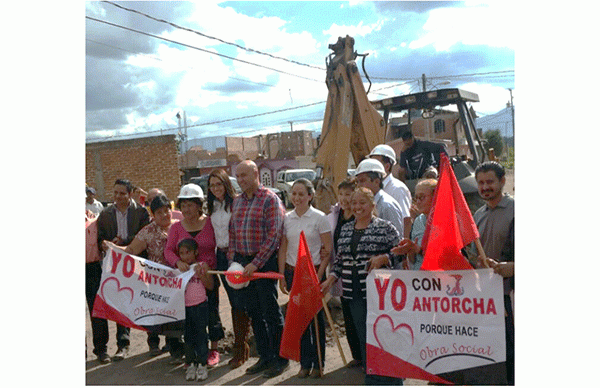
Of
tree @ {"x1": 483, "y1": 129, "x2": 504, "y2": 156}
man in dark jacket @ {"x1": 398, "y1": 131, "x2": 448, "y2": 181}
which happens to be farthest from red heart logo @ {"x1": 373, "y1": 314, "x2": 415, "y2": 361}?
tree @ {"x1": 483, "y1": 129, "x2": 504, "y2": 156}

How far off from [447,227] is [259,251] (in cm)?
176

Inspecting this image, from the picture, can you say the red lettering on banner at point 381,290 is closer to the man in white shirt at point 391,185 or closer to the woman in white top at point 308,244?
the woman in white top at point 308,244

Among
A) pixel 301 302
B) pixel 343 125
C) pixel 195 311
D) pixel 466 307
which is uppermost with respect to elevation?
pixel 343 125

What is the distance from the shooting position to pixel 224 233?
5371mm

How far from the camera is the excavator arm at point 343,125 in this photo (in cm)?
800

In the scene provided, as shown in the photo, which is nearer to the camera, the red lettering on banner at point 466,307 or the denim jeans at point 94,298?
the red lettering on banner at point 466,307

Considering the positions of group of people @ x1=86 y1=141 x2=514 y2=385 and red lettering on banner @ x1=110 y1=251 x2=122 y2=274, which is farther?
red lettering on banner @ x1=110 y1=251 x2=122 y2=274

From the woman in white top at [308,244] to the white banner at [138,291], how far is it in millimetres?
930

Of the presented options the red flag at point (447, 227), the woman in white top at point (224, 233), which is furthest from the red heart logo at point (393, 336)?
the woman in white top at point (224, 233)

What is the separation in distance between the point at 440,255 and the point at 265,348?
2048mm

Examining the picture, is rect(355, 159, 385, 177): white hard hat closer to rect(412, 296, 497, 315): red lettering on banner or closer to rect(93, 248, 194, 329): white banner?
rect(412, 296, 497, 315): red lettering on banner

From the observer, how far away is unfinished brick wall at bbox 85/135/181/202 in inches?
843

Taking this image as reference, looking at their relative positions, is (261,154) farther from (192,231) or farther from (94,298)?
(192,231)

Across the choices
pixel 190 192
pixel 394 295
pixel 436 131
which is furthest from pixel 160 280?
pixel 436 131
